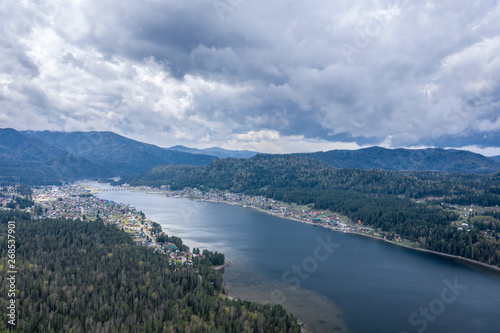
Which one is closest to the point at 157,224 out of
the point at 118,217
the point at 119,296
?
the point at 118,217

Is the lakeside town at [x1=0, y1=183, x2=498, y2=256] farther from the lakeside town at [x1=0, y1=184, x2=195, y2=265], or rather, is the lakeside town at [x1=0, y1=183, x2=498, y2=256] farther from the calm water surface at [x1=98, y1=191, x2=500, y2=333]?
the calm water surface at [x1=98, y1=191, x2=500, y2=333]

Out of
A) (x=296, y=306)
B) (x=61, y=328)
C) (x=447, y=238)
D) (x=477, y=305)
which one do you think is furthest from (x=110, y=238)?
(x=447, y=238)

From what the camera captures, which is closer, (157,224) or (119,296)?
(119,296)

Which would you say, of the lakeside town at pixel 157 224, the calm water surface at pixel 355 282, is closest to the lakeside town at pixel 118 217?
the lakeside town at pixel 157 224

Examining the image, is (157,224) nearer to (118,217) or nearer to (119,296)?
(118,217)

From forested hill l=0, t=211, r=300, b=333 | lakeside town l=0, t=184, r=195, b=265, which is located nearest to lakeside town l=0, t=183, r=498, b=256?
lakeside town l=0, t=184, r=195, b=265

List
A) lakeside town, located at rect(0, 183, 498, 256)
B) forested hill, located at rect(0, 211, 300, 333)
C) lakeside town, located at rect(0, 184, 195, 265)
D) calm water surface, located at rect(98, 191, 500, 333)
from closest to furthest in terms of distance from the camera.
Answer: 1. forested hill, located at rect(0, 211, 300, 333)
2. calm water surface, located at rect(98, 191, 500, 333)
3. lakeside town, located at rect(0, 184, 195, 265)
4. lakeside town, located at rect(0, 183, 498, 256)
